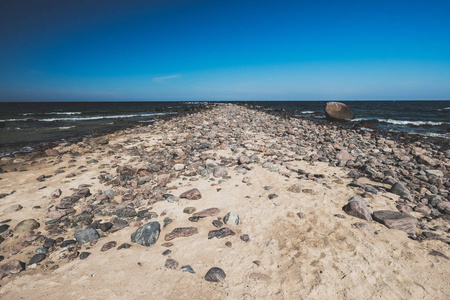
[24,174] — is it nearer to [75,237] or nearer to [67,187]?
[67,187]

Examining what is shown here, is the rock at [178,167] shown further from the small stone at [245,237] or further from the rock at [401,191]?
the rock at [401,191]

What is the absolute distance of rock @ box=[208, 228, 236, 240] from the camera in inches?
132

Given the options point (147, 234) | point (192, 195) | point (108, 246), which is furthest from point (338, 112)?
point (108, 246)

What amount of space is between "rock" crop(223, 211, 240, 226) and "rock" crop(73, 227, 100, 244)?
2195 millimetres

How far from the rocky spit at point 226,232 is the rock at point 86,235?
2 cm

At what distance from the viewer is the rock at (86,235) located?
330cm

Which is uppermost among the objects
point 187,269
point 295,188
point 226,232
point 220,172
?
point 220,172

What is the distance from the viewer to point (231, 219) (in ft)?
12.2

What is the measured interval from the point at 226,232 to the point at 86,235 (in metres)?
2.33

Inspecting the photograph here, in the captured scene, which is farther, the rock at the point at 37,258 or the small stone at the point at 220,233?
the small stone at the point at 220,233

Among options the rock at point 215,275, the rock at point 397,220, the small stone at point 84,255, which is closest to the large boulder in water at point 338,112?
the rock at point 397,220

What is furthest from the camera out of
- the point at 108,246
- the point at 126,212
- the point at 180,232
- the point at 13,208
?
the point at 13,208

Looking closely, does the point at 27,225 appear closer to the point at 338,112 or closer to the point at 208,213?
the point at 208,213

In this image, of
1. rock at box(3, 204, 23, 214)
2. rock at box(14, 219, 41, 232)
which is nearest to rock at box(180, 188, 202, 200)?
rock at box(14, 219, 41, 232)
